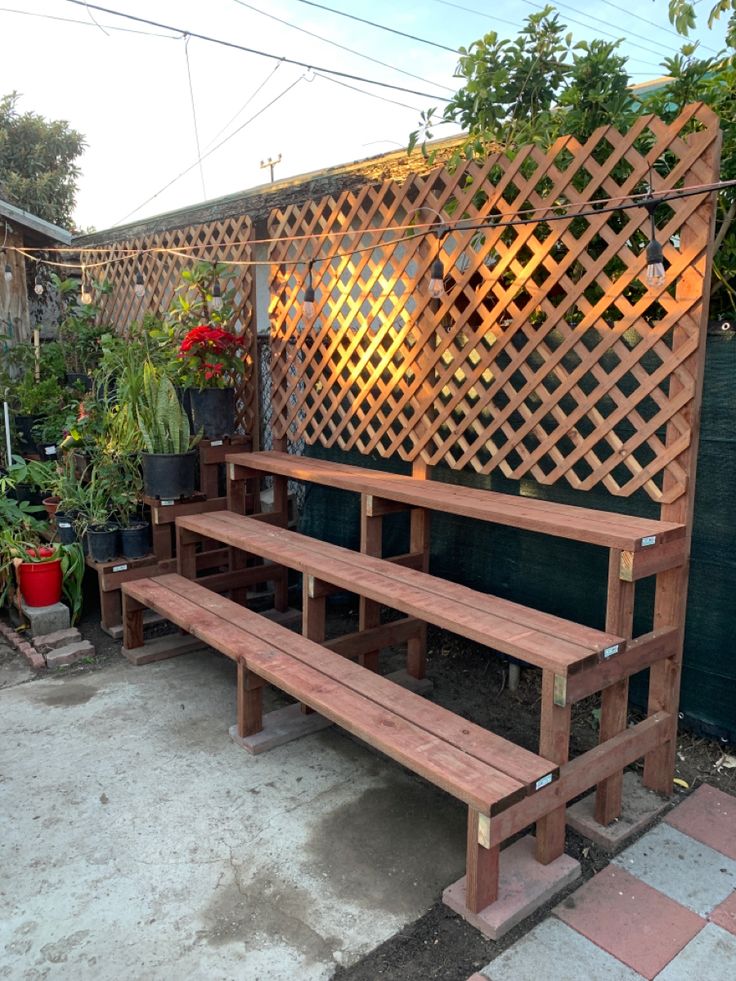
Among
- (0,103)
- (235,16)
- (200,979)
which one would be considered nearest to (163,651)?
(200,979)

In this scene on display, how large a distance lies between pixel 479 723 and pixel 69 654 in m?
1.88

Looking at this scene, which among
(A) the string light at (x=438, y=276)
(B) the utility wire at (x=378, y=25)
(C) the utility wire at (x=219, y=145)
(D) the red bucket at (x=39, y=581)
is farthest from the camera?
(C) the utility wire at (x=219, y=145)

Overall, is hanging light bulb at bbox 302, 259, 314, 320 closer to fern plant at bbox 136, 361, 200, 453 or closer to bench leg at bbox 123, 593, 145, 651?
fern plant at bbox 136, 361, 200, 453

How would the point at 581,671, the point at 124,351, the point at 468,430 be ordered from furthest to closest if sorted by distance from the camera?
the point at 124,351
the point at 468,430
the point at 581,671

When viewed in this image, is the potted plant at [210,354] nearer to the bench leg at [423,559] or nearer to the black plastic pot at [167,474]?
the black plastic pot at [167,474]

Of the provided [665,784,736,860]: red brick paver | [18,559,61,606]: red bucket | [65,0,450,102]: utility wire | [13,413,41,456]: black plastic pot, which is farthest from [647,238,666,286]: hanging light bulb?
[13,413,41,456]: black plastic pot

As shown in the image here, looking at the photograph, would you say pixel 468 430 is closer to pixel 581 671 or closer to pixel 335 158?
pixel 581 671

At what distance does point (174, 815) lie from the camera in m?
2.26

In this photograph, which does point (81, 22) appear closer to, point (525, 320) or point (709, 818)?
point (525, 320)

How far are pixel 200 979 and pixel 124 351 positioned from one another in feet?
11.9

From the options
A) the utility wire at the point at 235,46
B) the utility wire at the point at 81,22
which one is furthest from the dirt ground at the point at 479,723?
the utility wire at the point at 81,22

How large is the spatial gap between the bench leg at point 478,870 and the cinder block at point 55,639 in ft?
7.74

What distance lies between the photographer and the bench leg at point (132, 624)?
3.45 m

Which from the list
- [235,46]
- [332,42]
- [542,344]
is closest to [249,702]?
[542,344]
